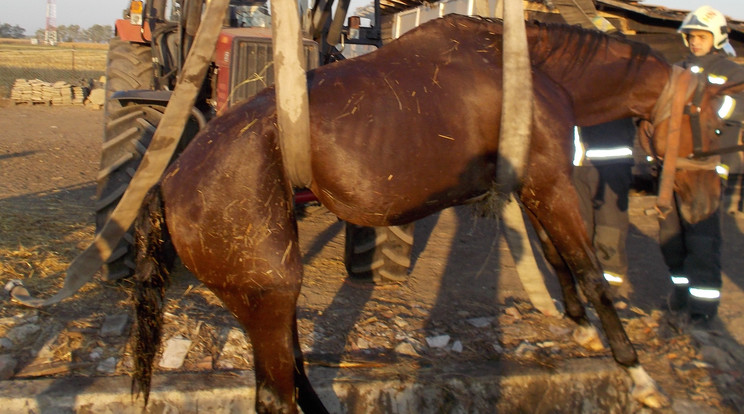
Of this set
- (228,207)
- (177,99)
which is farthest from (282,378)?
(177,99)

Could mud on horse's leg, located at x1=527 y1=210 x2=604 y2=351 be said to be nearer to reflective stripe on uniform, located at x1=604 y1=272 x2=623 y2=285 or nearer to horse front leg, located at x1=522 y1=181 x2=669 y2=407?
horse front leg, located at x1=522 y1=181 x2=669 y2=407

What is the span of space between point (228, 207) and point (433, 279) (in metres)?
3.03

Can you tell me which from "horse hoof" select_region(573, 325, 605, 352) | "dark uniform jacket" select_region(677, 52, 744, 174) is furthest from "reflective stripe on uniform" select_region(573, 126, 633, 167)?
"horse hoof" select_region(573, 325, 605, 352)

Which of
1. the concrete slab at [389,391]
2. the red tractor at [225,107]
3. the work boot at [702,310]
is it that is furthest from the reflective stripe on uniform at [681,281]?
the red tractor at [225,107]

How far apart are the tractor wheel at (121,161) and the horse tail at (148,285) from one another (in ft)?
5.95

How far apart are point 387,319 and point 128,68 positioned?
4.94 m

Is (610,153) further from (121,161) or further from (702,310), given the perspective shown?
(121,161)

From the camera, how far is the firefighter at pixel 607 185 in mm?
4543

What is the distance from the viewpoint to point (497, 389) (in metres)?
3.39

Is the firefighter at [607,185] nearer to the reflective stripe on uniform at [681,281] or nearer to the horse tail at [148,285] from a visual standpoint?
the reflective stripe on uniform at [681,281]

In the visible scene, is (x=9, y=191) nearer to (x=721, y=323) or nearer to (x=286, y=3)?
(x=286, y=3)

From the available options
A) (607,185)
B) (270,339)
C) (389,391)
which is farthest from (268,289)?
(607,185)

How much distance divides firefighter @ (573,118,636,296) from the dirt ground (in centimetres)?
43

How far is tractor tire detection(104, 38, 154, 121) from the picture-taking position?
285 inches
